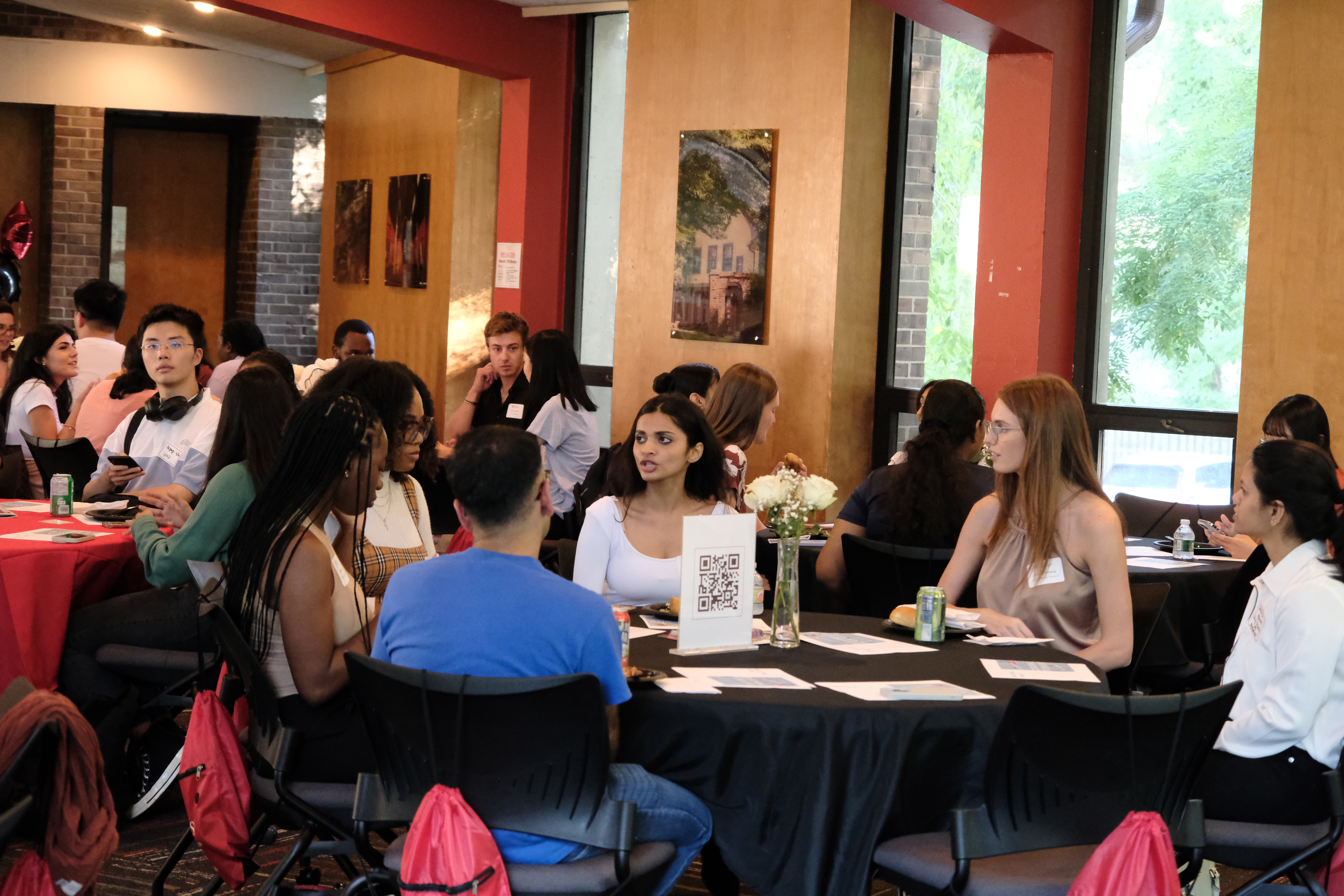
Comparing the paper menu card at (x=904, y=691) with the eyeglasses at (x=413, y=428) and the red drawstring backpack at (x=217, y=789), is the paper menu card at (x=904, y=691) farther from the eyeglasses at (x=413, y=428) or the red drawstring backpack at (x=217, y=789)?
the eyeglasses at (x=413, y=428)

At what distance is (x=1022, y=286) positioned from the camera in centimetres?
664

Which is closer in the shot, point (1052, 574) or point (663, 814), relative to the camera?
point (663, 814)

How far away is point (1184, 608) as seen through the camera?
4.76 metres

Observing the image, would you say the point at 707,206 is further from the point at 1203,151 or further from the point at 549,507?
the point at 549,507

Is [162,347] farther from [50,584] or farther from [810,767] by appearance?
[810,767]

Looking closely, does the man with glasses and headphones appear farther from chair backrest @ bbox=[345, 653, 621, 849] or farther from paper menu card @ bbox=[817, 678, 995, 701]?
paper menu card @ bbox=[817, 678, 995, 701]

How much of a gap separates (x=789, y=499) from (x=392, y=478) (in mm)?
1436

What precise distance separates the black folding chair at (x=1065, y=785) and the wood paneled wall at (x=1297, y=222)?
156 inches

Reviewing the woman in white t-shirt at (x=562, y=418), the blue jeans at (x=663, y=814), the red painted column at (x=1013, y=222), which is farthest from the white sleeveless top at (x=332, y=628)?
the red painted column at (x=1013, y=222)

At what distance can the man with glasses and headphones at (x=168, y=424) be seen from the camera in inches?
193

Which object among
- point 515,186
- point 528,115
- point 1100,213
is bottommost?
point 1100,213

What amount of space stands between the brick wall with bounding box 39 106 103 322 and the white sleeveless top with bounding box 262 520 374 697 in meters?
9.54

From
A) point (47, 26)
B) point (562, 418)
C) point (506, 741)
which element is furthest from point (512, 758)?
point (47, 26)

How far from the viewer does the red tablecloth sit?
3.98m
